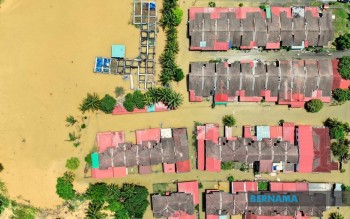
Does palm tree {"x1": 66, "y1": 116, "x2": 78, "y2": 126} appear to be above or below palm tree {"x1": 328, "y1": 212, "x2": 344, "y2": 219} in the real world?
above

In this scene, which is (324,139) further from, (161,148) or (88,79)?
(88,79)

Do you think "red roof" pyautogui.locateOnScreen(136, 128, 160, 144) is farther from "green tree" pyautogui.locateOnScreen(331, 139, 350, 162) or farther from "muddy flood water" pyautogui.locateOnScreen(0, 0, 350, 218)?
"green tree" pyautogui.locateOnScreen(331, 139, 350, 162)

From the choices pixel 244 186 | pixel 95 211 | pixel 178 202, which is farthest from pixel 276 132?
pixel 95 211

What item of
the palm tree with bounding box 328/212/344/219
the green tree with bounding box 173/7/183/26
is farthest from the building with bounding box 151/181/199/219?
the green tree with bounding box 173/7/183/26

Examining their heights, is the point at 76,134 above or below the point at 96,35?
below

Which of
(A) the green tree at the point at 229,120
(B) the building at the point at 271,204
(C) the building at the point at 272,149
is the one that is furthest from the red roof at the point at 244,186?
(A) the green tree at the point at 229,120

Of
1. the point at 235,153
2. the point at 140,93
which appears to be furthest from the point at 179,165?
the point at 140,93

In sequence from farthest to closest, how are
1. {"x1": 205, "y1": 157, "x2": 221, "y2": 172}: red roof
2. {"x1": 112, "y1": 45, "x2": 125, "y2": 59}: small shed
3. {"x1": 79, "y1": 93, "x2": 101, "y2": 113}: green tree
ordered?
{"x1": 112, "y1": 45, "x2": 125, "y2": 59}: small shed → {"x1": 79, "y1": 93, "x2": 101, "y2": 113}: green tree → {"x1": 205, "y1": 157, "x2": 221, "y2": 172}: red roof
